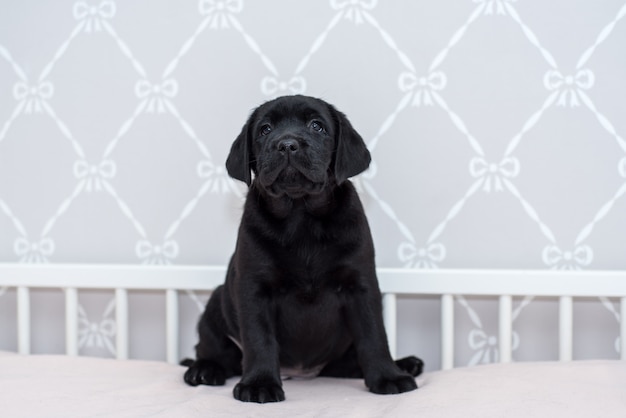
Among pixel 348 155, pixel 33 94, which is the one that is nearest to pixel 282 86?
pixel 348 155

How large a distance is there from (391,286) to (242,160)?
463 millimetres

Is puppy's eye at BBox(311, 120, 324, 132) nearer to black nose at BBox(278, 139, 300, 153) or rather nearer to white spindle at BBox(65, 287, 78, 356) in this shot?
black nose at BBox(278, 139, 300, 153)

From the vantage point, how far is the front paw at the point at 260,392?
122cm

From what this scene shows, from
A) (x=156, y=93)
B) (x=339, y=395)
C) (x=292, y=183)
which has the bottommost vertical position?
(x=339, y=395)

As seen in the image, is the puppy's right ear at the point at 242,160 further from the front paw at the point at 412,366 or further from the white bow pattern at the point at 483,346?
the white bow pattern at the point at 483,346

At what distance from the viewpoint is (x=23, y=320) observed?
1718 mm

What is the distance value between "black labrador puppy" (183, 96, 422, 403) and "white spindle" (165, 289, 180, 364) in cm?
28

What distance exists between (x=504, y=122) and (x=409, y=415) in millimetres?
803

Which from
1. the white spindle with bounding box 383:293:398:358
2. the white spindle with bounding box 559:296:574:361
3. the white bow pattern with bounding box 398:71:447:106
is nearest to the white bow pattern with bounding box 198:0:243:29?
the white bow pattern with bounding box 398:71:447:106

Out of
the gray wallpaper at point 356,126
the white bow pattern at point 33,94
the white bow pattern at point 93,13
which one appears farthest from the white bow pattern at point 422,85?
the white bow pattern at point 33,94

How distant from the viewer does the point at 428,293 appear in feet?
5.05

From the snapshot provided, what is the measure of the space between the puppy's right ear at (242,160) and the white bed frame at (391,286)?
1.11 ft

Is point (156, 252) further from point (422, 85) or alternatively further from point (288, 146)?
point (422, 85)

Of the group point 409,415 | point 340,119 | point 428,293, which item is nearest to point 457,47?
point 340,119
